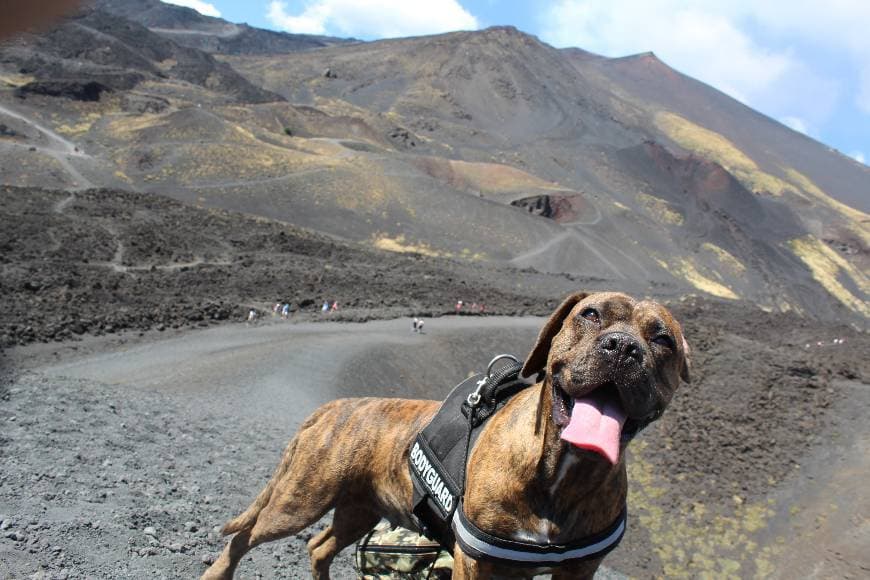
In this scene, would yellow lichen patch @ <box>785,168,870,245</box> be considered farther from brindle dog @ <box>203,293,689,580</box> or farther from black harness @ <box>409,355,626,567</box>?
brindle dog @ <box>203,293,689,580</box>

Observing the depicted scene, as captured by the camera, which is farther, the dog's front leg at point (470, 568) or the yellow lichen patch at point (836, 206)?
the yellow lichen patch at point (836, 206)

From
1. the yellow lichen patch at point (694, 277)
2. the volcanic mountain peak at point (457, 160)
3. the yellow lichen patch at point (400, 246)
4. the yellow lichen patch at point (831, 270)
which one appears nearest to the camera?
the yellow lichen patch at point (400, 246)

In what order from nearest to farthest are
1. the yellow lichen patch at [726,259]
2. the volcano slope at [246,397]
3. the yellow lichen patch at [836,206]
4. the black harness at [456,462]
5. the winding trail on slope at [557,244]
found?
1. the black harness at [456,462]
2. the volcano slope at [246,397]
3. the winding trail on slope at [557,244]
4. the yellow lichen patch at [726,259]
5. the yellow lichen patch at [836,206]

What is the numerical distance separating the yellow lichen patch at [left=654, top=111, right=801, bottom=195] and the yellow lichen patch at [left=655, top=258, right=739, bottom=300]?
5403 centimetres

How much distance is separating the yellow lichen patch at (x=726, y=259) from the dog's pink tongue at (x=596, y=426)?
64123mm

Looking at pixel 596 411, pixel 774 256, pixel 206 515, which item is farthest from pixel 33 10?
pixel 774 256

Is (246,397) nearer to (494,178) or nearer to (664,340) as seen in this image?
(664,340)

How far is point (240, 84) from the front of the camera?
281 feet

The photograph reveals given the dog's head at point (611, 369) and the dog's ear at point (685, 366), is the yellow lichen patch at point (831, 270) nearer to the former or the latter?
the dog's ear at point (685, 366)

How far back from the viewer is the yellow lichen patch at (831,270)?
2655 inches

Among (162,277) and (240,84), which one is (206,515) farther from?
(240,84)

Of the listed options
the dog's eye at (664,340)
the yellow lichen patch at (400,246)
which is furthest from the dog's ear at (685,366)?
the yellow lichen patch at (400,246)

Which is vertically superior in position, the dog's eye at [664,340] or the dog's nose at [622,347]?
the dog's eye at [664,340]

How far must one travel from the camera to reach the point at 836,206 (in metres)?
108
